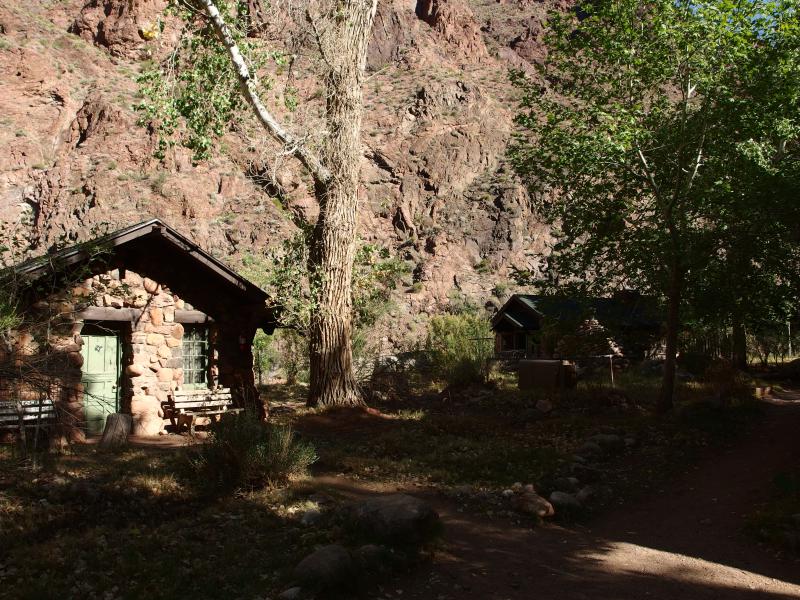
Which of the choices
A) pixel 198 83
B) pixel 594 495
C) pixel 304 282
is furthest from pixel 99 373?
pixel 594 495

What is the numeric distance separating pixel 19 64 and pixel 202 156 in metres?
42.1

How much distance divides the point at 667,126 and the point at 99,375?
12.5 meters

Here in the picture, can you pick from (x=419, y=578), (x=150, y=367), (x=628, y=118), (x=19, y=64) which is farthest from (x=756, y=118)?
(x=19, y=64)

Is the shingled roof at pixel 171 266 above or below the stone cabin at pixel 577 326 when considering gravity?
above

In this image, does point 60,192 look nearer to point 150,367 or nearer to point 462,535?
point 150,367

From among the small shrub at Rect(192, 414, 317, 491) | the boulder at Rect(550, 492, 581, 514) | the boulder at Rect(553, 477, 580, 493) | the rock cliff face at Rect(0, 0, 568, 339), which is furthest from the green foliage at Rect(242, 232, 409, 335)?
the rock cliff face at Rect(0, 0, 568, 339)

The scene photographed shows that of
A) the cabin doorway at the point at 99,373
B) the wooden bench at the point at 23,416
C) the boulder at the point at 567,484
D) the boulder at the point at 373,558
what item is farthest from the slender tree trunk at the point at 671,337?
the wooden bench at the point at 23,416

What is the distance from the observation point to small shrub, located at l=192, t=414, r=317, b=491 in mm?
7891

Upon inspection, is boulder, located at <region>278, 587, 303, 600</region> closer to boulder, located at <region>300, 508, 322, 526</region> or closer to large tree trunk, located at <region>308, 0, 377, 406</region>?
boulder, located at <region>300, 508, 322, 526</region>

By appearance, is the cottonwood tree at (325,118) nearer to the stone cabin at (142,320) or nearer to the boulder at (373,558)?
the stone cabin at (142,320)

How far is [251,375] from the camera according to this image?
14.4 m

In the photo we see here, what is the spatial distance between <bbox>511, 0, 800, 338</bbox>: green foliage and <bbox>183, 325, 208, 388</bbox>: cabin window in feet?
25.7

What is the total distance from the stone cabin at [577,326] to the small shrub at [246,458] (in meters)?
8.10

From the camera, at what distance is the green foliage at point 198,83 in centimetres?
1335
